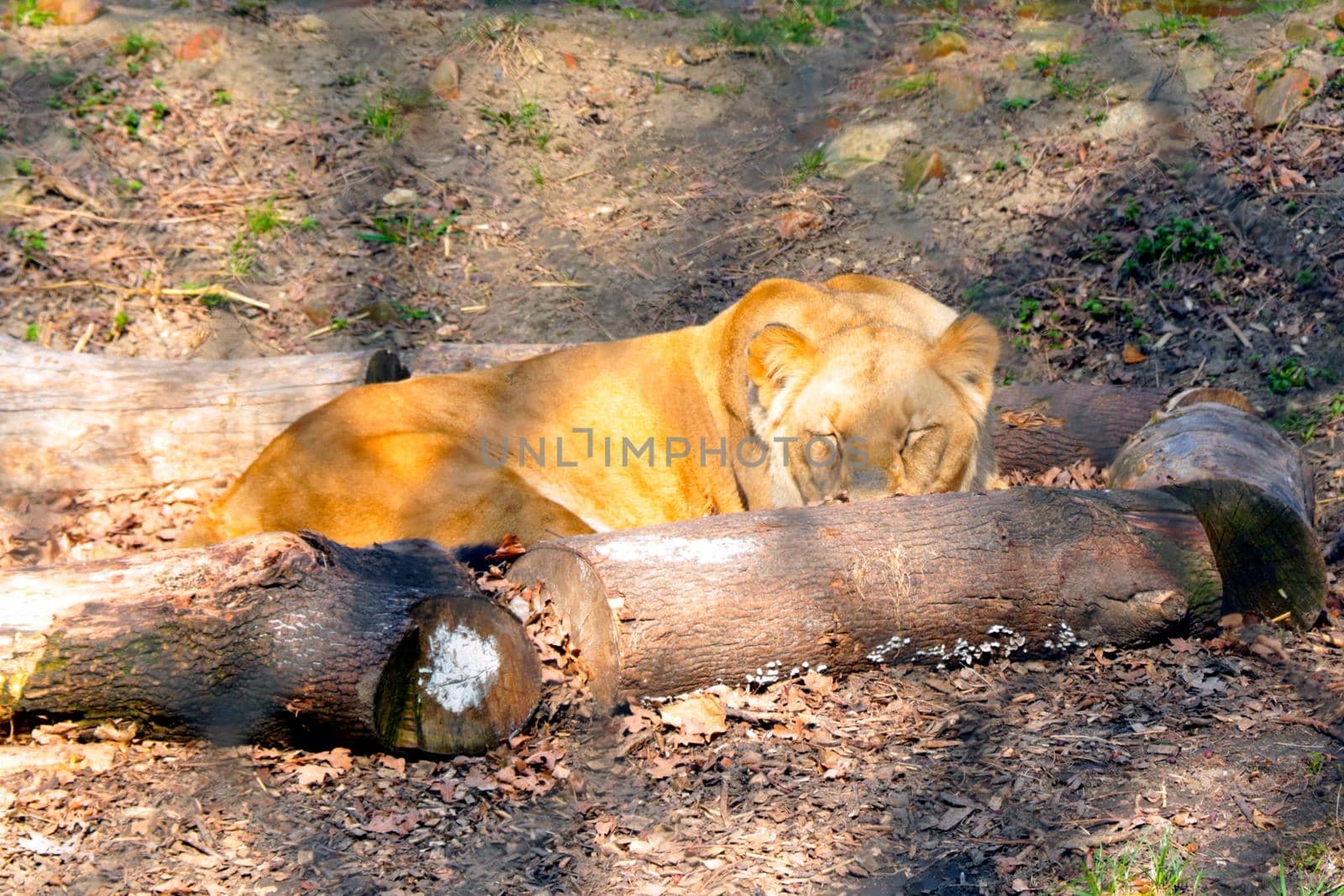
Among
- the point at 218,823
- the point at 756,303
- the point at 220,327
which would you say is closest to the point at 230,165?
the point at 220,327

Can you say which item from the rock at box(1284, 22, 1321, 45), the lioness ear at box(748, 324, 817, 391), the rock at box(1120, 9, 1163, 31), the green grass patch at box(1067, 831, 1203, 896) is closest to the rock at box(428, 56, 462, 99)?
the rock at box(1120, 9, 1163, 31)

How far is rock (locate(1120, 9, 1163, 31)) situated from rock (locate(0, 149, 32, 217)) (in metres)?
9.04

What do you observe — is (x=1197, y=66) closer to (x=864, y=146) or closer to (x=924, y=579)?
(x=864, y=146)

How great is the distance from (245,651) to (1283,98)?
7.90 metres

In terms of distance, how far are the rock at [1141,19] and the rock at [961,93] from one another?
1.35m

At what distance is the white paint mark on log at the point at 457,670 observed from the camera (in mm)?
4133

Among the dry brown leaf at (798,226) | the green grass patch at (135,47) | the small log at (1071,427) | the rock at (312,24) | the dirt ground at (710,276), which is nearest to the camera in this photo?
the dirt ground at (710,276)

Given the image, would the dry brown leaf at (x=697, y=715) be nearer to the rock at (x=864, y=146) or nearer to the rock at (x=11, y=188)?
the rock at (x=864, y=146)

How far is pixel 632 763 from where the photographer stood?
4.19m

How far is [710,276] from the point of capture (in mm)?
9266

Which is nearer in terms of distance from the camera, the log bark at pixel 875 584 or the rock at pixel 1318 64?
the log bark at pixel 875 584

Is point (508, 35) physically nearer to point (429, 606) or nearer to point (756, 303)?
point (756, 303)

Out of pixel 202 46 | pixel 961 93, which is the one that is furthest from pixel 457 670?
pixel 202 46

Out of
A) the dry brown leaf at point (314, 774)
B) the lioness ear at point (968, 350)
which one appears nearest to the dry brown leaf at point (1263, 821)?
the lioness ear at point (968, 350)
